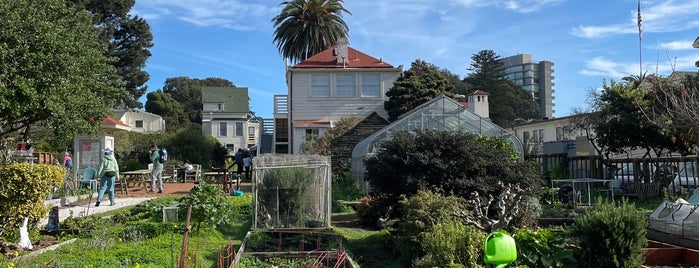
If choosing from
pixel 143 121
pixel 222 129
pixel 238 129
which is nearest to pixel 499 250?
pixel 222 129

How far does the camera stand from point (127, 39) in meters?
44.6

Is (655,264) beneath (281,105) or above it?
beneath

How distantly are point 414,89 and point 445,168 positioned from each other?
80.7ft

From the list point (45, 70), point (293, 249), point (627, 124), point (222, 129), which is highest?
point (222, 129)

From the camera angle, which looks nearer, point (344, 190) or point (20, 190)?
point (20, 190)

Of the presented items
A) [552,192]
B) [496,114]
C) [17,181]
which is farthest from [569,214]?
[496,114]

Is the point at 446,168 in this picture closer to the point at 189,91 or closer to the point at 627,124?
the point at 627,124

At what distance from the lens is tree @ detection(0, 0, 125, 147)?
14.5 metres

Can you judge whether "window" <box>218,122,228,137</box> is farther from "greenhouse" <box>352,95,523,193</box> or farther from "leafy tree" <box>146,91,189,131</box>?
"greenhouse" <box>352,95,523,193</box>

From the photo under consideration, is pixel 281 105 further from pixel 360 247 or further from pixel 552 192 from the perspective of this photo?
pixel 360 247

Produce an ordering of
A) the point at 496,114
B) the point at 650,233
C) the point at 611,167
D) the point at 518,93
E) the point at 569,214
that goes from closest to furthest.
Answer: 1. the point at 650,233
2. the point at 569,214
3. the point at 611,167
4. the point at 496,114
5. the point at 518,93

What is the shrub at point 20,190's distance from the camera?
31.2 feet

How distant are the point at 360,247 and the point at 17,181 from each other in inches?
227

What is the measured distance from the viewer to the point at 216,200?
11.8m
